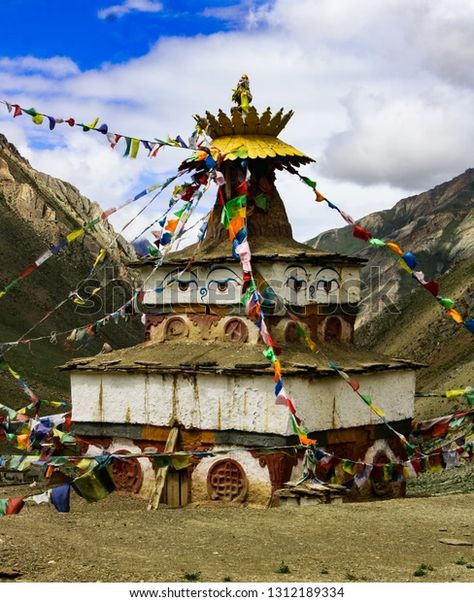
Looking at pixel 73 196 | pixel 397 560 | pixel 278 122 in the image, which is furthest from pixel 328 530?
pixel 73 196

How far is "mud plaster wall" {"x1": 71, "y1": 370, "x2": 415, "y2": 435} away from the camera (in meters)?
16.5

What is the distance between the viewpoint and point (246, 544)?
11.6m

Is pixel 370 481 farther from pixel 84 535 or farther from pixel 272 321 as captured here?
pixel 84 535

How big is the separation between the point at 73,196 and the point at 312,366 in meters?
110

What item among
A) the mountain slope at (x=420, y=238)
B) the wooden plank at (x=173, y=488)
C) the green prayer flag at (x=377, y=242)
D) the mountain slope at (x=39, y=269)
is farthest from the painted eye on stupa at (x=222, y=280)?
the mountain slope at (x=420, y=238)

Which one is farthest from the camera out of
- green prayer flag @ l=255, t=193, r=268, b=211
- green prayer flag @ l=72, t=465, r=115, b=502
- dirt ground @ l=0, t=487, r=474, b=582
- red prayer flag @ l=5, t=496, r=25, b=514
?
green prayer flag @ l=255, t=193, r=268, b=211

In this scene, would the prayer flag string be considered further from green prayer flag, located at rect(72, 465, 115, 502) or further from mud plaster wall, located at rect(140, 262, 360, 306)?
green prayer flag, located at rect(72, 465, 115, 502)

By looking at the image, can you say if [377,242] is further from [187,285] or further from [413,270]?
[187,285]

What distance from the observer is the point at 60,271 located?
8962 cm

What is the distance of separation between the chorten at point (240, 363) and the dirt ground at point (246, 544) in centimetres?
216

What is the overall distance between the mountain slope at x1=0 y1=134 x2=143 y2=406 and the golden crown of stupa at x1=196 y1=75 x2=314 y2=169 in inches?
1373

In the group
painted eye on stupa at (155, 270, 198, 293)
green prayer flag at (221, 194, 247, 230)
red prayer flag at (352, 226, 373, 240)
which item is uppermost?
green prayer flag at (221, 194, 247, 230)

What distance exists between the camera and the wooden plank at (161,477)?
16516 millimetres

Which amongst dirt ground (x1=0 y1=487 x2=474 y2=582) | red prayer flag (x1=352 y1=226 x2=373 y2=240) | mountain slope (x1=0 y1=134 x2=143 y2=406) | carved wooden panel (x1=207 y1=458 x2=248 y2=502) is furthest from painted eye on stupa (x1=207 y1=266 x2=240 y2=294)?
mountain slope (x1=0 y1=134 x2=143 y2=406)
